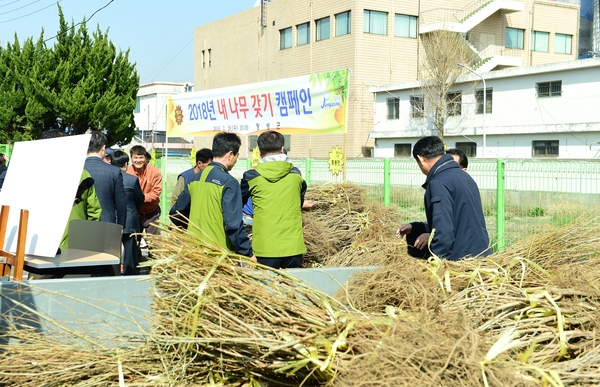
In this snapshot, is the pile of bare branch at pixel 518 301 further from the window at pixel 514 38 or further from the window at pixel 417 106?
the window at pixel 514 38

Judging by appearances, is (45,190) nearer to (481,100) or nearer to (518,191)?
(518,191)

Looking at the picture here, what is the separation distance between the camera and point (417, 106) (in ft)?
121

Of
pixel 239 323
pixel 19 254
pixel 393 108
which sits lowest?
pixel 239 323

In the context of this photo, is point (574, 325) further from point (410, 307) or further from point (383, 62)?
point (383, 62)

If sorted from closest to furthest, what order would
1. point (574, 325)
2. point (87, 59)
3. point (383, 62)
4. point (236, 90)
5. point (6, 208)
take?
point (574, 325), point (6, 208), point (236, 90), point (87, 59), point (383, 62)

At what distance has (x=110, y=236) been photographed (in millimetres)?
4859

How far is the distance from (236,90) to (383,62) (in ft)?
95.4

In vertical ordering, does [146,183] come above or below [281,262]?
above

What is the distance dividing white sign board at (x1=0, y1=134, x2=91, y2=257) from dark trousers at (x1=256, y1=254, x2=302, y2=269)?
1.57 metres

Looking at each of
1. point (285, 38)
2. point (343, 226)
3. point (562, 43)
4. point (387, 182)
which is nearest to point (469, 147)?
point (562, 43)

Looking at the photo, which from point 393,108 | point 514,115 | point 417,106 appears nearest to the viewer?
point 514,115

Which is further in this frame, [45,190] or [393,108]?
[393,108]

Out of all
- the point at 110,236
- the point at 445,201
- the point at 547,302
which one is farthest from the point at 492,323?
the point at 110,236

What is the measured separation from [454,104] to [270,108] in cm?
2614
